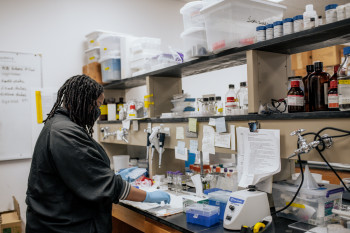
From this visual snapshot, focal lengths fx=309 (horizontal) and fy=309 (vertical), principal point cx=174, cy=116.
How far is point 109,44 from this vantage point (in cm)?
303

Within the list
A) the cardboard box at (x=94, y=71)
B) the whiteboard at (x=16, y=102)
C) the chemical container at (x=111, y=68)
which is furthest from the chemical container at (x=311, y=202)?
the whiteboard at (x=16, y=102)

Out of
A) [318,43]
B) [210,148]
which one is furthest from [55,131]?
[318,43]

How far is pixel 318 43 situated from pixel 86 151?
4.13 ft

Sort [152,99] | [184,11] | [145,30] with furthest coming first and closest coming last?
1. [145,30]
2. [152,99]
3. [184,11]

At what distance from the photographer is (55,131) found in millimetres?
1478

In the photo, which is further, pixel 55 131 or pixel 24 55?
pixel 24 55

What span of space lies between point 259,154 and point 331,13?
0.73 meters

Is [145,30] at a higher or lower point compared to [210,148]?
higher

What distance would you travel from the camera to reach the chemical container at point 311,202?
4.67 ft

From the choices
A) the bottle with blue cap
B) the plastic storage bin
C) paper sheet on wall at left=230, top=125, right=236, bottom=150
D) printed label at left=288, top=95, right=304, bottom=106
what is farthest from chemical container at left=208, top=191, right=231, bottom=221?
the bottle with blue cap

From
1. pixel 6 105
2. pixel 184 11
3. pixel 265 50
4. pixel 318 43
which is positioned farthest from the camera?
pixel 6 105

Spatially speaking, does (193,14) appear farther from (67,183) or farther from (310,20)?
(67,183)

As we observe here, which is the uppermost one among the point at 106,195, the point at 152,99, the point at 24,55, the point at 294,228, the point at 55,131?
the point at 24,55

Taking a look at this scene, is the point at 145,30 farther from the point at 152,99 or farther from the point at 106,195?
the point at 106,195
